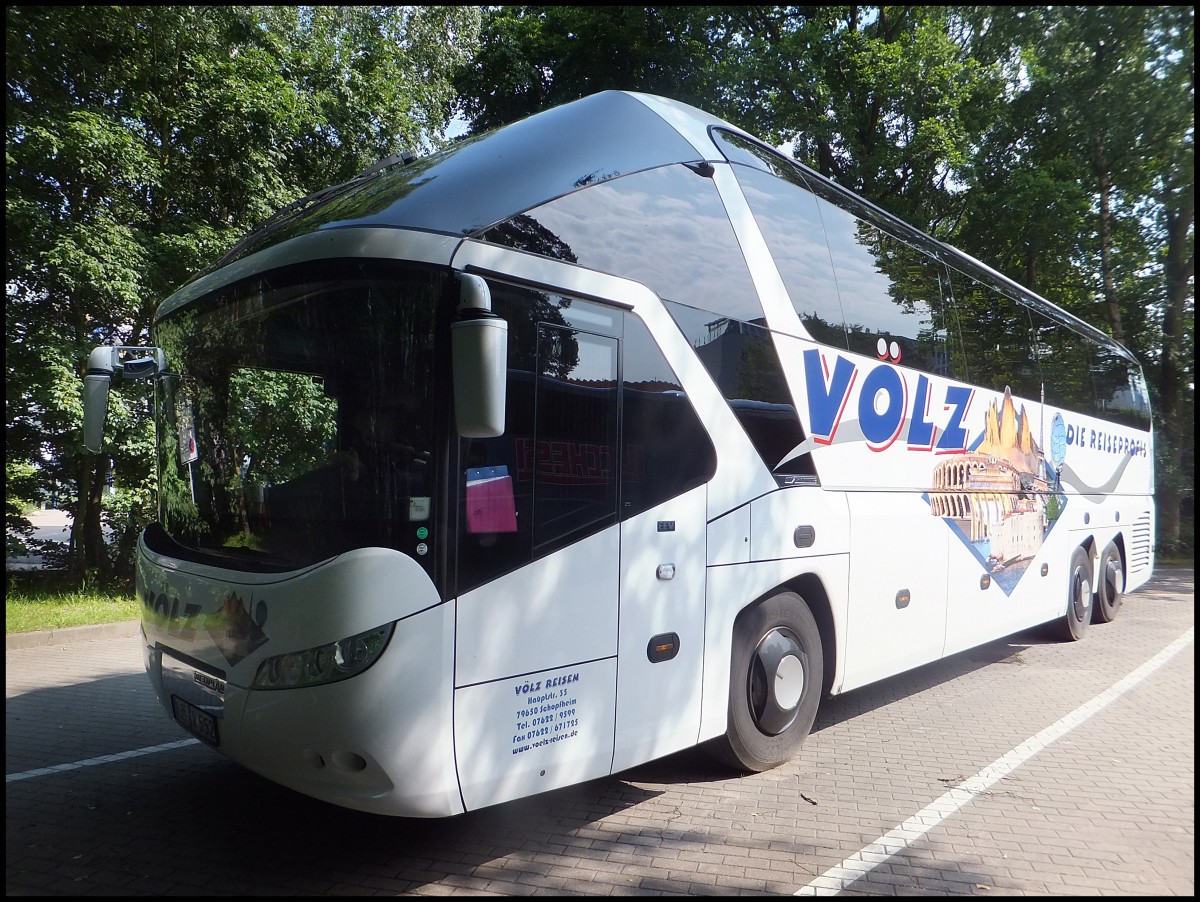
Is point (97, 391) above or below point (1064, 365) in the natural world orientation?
below

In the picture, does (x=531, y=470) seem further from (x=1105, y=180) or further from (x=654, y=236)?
(x=1105, y=180)

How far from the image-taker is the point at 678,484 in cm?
478

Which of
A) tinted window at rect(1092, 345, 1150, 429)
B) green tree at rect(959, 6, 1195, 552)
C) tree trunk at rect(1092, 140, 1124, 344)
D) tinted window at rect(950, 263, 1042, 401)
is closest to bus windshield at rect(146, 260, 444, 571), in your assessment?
green tree at rect(959, 6, 1195, 552)

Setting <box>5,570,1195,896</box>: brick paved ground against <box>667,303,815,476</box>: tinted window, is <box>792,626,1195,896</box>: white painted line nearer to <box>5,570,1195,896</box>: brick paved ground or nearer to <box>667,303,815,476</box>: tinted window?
<box>5,570,1195,896</box>: brick paved ground

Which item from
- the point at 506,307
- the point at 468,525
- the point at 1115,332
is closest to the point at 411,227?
the point at 506,307

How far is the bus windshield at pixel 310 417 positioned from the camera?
12.3 ft

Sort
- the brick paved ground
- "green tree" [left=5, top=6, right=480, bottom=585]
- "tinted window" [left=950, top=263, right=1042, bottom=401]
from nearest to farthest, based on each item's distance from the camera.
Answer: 1. the brick paved ground
2. "tinted window" [left=950, top=263, right=1042, bottom=401]
3. "green tree" [left=5, top=6, right=480, bottom=585]

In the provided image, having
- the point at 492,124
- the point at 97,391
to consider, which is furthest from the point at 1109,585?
the point at 492,124

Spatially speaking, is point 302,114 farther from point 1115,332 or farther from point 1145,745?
point 1115,332

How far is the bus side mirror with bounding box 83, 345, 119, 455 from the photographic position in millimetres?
4957

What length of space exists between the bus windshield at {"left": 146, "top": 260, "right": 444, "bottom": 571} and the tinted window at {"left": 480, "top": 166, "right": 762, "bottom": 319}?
661mm

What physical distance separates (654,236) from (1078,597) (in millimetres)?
8304

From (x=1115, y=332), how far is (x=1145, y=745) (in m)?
15.5

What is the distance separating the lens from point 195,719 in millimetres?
4324
